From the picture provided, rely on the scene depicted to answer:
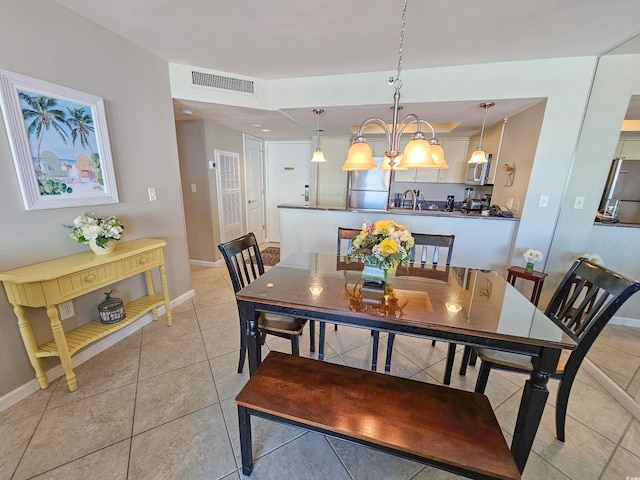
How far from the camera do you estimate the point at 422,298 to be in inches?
53.5

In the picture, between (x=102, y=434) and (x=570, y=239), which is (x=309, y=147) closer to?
(x=570, y=239)

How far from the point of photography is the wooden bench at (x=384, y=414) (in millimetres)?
905

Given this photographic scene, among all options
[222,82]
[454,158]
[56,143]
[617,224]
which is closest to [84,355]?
[56,143]

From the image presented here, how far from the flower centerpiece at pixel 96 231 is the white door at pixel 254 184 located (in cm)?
281

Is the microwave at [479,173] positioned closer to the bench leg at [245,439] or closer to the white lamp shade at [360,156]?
the white lamp shade at [360,156]

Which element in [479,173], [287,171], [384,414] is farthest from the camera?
[287,171]

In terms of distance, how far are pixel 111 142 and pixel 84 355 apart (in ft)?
5.33

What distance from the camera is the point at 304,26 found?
1.71m

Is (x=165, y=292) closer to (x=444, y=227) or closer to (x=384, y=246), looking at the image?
(x=384, y=246)

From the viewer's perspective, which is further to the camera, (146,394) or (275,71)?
(275,71)

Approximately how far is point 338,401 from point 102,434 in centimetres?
132

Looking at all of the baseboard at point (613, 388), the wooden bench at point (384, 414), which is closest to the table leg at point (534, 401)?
the wooden bench at point (384, 414)

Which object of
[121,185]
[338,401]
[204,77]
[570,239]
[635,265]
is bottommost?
[338,401]

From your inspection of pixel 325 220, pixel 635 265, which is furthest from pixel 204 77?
pixel 635 265
